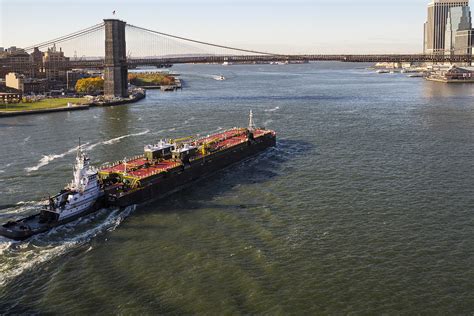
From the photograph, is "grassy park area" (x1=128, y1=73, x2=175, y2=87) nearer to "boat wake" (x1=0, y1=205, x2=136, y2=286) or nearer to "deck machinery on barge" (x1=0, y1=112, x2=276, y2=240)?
"deck machinery on barge" (x1=0, y1=112, x2=276, y2=240)

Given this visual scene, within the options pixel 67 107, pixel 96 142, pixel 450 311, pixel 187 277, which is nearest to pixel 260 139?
pixel 96 142

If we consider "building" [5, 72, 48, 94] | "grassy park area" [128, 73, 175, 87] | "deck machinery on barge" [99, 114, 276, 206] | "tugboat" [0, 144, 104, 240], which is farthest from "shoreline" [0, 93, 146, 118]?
"tugboat" [0, 144, 104, 240]

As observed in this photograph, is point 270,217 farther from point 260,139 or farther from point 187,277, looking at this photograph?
point 260,139

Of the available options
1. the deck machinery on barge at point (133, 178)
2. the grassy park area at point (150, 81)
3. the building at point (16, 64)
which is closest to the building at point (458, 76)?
the grassy park area at point (150, 81)

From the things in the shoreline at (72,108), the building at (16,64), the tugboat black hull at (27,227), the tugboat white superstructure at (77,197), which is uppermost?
the building at (16,64)

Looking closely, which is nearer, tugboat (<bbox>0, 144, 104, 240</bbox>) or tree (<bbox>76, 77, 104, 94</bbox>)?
tugboat (<bbox>0, 144, 104, 240</bbox>)

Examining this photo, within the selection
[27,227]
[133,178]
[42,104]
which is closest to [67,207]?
[27,227]

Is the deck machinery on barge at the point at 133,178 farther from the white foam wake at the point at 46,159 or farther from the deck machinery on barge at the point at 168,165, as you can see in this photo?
the white foam wake at the point at 46,159
